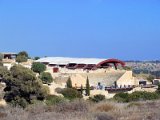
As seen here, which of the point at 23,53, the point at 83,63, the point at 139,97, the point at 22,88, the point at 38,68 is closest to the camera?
the point at 22,88

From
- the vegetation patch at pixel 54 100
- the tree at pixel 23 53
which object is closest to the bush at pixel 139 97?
the vegetation patch at pixel 54 100

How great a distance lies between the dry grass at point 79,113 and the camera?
44.4ft

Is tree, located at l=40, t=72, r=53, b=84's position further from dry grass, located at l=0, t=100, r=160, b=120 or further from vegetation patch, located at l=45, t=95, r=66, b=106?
dry grass, located at l=0, t=100, r=160, b=120

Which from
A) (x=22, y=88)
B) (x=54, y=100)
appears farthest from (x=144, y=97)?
(x=22, y=88)

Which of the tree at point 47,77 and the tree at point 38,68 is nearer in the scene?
the tree at point 47,77

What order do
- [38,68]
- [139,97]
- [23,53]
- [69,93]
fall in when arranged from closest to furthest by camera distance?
[139,97]
[69,93]
[38,68]
[23,53]

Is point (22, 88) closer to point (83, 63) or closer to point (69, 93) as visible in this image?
point (69, 93)

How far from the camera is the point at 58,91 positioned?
44812 mm

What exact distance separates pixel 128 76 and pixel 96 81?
4.38 metres

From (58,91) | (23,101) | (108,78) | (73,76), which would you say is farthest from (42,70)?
(23,101)

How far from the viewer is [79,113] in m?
15.4

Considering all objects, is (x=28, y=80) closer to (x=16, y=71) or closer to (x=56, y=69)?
(x=16, y=71)

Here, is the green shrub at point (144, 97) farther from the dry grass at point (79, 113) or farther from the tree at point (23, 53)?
the tree at point (23, 53)

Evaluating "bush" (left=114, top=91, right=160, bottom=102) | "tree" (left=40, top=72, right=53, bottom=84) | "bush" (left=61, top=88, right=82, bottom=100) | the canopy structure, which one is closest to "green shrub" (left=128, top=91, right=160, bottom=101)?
"bush" (left=114, top=91, right=160, bottom=102)
